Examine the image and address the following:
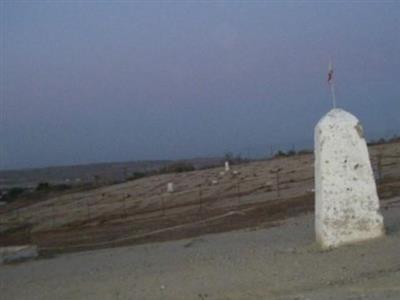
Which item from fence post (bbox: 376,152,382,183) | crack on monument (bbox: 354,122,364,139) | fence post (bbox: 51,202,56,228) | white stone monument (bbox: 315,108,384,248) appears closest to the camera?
white stone monument (bbox: 315,108,384,248)

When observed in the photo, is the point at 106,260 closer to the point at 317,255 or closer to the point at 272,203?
the point at 317,255

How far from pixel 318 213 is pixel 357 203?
2.42 ft

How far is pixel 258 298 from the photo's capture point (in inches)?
522

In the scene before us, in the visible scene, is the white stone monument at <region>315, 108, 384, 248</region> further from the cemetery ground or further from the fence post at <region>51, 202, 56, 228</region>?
the fence post at <region>51, 202, 56, 228</region>

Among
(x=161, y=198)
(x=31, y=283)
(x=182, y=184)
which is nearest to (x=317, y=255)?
(x=31, y=283)

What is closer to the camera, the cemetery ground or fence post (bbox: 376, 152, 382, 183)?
the cemetery ground

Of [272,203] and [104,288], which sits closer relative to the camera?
[104,288]

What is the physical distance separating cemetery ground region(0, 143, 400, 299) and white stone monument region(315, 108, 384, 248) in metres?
0.36

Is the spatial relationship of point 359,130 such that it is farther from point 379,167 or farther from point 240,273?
point 379,167

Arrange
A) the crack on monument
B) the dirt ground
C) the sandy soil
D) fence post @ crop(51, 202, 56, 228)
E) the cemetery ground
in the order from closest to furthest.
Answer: the sandy soil, the cemetery ground, the crack on monument, the dirt ground, fence post @ crop(51, 202, 56, 228)

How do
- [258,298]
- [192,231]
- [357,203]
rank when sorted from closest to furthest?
1. [258,298]
2. [357,203]
3. [192,231]

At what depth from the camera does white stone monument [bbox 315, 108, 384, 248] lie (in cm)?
1631

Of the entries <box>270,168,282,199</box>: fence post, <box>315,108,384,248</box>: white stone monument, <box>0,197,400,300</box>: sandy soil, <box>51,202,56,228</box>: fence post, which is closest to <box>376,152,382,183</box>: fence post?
<box>270,168,282,199</box>: fence post

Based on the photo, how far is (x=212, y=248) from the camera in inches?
827
